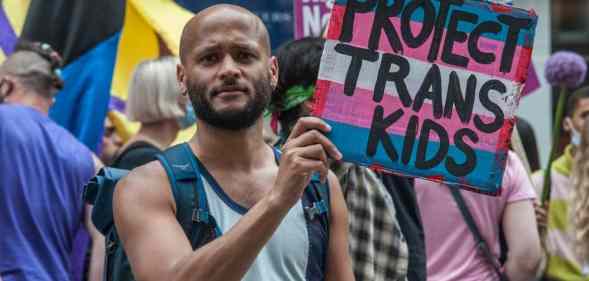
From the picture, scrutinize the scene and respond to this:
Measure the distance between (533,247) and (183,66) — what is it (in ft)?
8.71

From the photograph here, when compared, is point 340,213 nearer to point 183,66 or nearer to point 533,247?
point 183,66

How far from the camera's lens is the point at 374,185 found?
16.8 ft

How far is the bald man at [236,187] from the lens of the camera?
3664 millimetres

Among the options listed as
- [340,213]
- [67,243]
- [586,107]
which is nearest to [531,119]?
[586,107]

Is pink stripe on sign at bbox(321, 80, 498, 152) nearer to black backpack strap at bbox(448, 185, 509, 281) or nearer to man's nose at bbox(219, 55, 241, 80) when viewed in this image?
man's nose at bbox(219, 55, 241, 80)

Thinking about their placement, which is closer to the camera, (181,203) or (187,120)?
(181,203)

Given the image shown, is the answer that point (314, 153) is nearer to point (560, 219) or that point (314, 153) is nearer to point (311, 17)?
point (311, 17)

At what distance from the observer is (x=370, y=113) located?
396 cm

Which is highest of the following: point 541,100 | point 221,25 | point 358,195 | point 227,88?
point 221,25

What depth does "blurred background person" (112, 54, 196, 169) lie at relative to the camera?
22.3 feet

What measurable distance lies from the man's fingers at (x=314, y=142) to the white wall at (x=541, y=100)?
536 cm

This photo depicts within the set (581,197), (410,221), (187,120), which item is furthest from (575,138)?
(410,221)

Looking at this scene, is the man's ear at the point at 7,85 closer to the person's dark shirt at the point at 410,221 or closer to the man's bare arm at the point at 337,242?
the person's dark shirt at the point at 410,221

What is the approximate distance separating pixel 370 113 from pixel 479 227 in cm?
239
